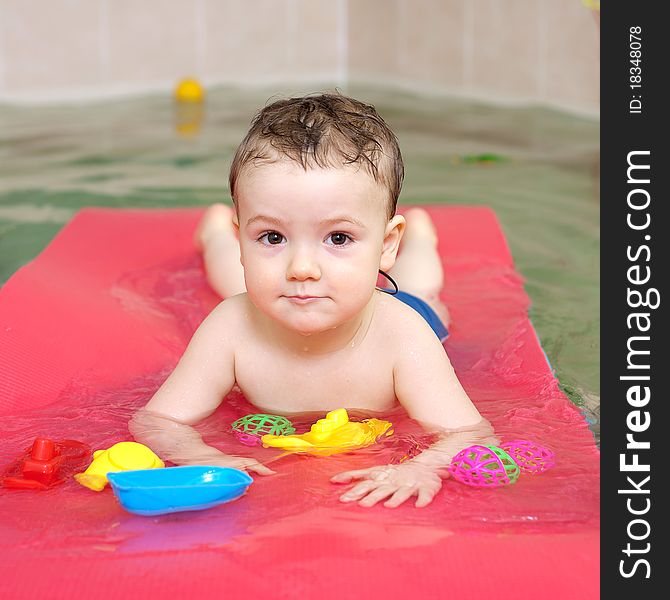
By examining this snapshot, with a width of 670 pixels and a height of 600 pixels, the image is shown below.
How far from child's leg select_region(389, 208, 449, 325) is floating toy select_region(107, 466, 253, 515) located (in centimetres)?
100

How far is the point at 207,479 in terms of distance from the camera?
1.49 meters

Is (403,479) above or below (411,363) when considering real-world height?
below

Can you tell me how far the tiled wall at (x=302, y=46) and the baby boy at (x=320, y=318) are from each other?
3.61 meters

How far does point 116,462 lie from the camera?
5.24 feet

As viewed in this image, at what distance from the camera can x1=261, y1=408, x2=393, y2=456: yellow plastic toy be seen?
1714mm

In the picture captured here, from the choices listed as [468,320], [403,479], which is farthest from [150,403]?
[468,320]

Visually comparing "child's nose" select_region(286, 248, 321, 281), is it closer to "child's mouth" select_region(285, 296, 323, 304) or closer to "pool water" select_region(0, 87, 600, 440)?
"child's mouth" select_region(285, 296, 323, 304)

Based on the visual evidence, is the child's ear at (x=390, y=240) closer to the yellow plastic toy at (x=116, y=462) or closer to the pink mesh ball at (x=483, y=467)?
the pink mesh ball at (x=483, y=467)

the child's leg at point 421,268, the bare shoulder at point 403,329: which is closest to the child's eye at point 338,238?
the bare shoulder at point 403,329

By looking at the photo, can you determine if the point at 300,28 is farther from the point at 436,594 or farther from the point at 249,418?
the point at 436,594

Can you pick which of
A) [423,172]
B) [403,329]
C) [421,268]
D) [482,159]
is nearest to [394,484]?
[403,329]

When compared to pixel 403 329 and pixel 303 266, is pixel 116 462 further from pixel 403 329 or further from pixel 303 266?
pixel 403 329

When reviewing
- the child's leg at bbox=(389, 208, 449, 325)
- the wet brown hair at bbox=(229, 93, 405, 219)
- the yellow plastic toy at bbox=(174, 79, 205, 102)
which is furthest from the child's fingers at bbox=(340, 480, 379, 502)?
the yellow plastic toy at bbox=(174, 79, 205, 102)

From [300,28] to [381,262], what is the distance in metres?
5.23
